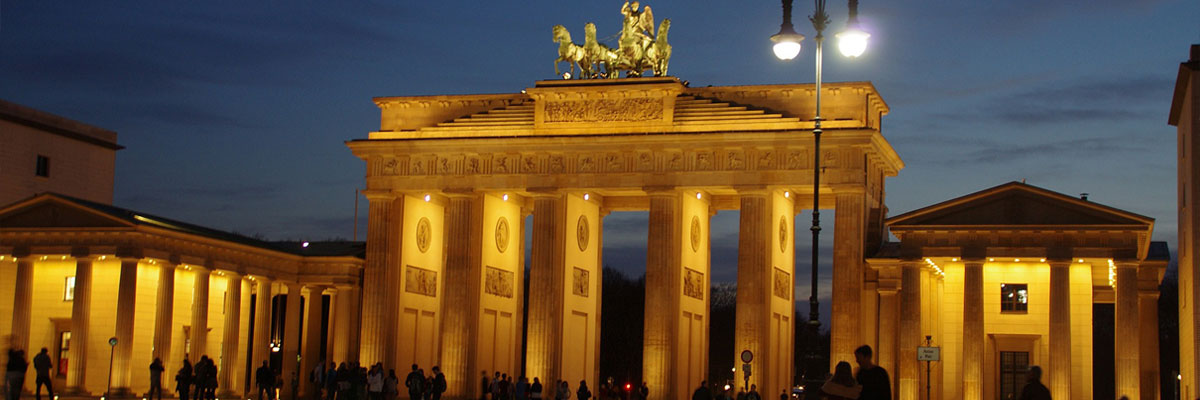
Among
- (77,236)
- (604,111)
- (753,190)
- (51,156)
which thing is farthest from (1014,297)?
(51,156)

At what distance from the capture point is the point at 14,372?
30188 mm

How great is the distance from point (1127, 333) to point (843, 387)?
32.1 meters

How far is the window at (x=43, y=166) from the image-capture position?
71875mm

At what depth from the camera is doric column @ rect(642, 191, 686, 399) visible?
56906 millimetres

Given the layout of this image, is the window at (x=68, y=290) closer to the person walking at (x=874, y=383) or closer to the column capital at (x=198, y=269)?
the column capital at (x=198, y=269)

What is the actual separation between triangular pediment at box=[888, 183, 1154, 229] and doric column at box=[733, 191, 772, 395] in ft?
26.5

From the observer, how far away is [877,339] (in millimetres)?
55875

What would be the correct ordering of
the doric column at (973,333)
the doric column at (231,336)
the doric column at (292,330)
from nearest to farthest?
the doric column at (973,333) < the doric column at (231,336) < the doric column at (292,330)

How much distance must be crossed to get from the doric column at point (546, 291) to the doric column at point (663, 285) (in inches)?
138

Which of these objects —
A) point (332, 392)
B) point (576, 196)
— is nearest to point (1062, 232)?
point (576, 196)

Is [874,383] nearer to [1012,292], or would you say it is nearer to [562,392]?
[1012,292]

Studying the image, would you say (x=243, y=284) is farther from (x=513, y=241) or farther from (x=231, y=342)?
(x=513, y=241)

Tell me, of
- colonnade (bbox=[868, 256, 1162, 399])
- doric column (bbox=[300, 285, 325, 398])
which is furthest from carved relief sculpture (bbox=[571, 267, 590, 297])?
colonnade (bbox=[868, 256, 1162, 399])

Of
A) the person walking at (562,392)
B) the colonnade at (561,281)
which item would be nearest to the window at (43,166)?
the colonnade at (561,281)
